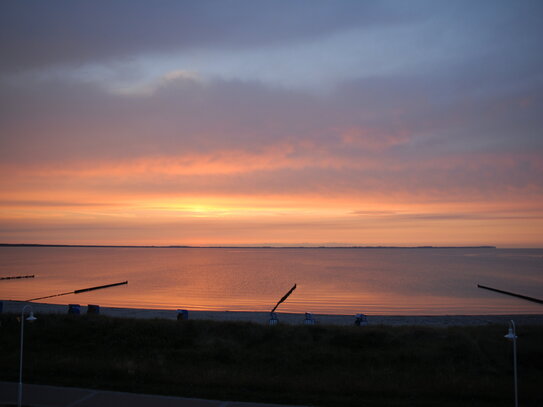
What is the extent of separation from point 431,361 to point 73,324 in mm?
13153

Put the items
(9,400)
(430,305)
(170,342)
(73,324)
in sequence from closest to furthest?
(9,400) < (170,342) < (73,324) < (430,305)

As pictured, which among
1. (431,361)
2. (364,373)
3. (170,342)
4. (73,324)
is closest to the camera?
(364,373)

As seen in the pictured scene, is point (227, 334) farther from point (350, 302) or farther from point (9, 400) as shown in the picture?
point (350, 302)

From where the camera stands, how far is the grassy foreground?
10.3 metres

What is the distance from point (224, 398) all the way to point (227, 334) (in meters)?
6.88

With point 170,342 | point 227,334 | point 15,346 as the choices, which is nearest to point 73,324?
point 15,346

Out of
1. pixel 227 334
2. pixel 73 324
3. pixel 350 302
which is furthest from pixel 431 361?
pixel 350 302

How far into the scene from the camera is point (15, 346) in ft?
46.4

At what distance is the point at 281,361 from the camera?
13367mm

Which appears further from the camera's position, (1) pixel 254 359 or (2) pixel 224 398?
(1) pixel 254 359

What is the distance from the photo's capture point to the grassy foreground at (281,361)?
1028 centimetres

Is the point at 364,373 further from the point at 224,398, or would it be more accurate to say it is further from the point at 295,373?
the point at 224,398

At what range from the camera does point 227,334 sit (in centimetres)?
1616

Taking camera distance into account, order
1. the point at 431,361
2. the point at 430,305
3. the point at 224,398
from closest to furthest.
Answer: the point at 224,398 < the point at 431,361 < the point at 430,305
